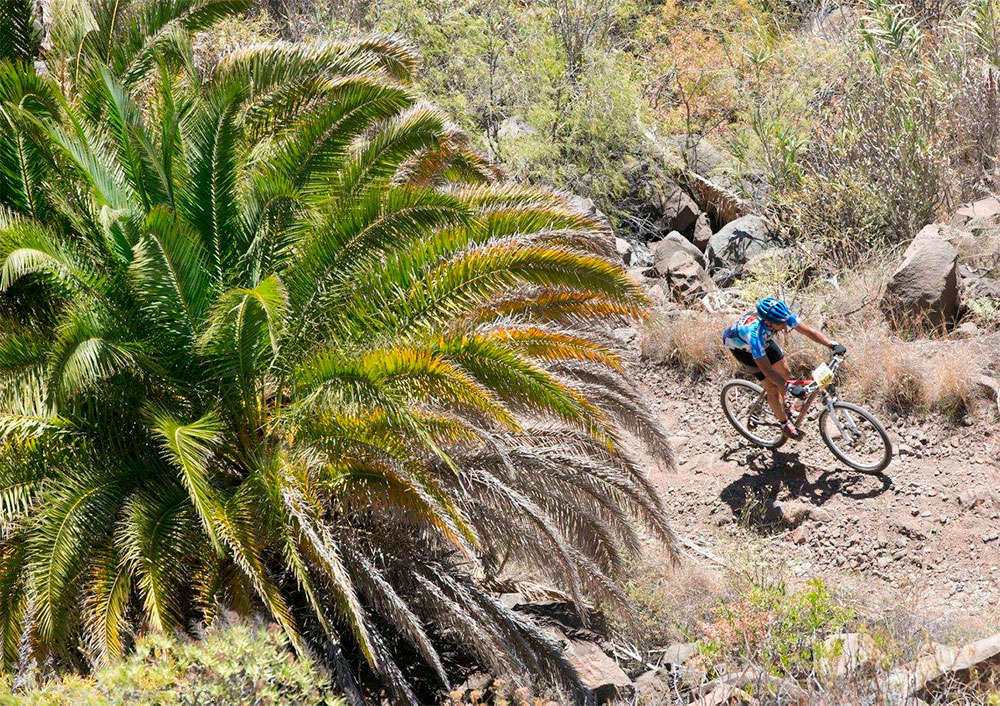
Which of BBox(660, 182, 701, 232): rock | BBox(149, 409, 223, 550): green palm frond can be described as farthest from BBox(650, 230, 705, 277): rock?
BBox(149, 409, 223, 550): green palm frond

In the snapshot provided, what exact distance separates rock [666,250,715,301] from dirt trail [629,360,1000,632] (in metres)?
3.12

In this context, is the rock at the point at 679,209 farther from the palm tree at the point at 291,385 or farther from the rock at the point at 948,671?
the rock at the point at 948,671

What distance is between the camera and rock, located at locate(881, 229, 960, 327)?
10.6 m

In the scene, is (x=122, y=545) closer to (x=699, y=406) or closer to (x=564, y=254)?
(x=564, y=254)

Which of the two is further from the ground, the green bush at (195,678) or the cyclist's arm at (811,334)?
the green bush at (195,678)

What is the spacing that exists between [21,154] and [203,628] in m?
3.31

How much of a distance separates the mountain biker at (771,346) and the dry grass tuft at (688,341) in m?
2.08

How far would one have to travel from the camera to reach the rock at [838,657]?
5.01m

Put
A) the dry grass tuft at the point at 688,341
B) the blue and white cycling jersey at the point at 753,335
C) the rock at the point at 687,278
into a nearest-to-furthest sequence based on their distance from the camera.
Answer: the blue and white cycling jersey at the point at 753,335
the dry grass tuft at the point at 688,341
the rock at the point at 687,278

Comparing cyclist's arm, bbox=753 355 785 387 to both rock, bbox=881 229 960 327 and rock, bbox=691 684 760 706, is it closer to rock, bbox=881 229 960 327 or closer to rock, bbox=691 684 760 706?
rock, bbox=881 229 960 327

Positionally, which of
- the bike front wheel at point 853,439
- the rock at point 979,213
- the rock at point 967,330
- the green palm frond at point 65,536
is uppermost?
the green palm frond at point 65,536

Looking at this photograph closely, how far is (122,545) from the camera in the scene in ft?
17.1

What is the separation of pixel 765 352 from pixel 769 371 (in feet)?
0.64

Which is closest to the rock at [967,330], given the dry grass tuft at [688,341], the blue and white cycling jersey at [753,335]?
the dry grass tuft at [688,341]
